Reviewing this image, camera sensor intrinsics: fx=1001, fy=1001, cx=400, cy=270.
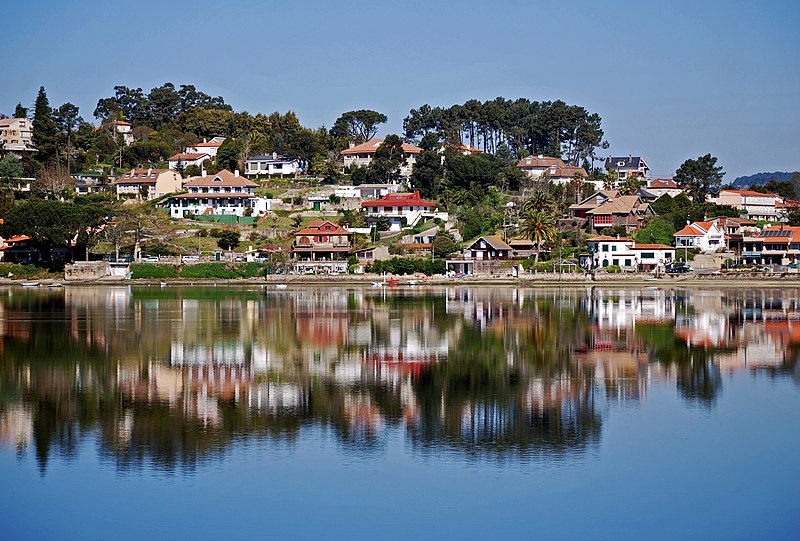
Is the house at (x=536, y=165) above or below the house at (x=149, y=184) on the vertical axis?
above

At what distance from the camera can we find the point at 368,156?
8388 centimetres

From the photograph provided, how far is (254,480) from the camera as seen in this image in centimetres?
1569

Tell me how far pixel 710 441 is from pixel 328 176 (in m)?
63.3

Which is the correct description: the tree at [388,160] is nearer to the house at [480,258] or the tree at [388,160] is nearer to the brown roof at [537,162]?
the brown roof at [537,162]

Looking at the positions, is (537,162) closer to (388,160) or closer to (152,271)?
(388,160)

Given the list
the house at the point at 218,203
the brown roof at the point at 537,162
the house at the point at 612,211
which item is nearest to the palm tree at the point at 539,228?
the house at the point at 612,211

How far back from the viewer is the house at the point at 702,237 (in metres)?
64.1

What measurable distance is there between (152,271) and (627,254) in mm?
29753

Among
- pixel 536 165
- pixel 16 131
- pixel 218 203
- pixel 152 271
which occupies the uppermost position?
pixel 16 131

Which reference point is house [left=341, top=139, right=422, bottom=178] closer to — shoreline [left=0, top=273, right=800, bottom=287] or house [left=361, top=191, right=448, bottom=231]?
house [left=361, top=191, right=448, bottom=231]

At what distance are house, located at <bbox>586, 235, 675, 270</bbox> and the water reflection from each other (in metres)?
17.0

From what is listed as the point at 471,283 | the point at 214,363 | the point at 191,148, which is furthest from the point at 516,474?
the point at 191,148

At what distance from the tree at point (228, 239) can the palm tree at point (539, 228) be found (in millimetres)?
18708

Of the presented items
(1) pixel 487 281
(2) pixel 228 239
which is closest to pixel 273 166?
(2) pixel 228 239
